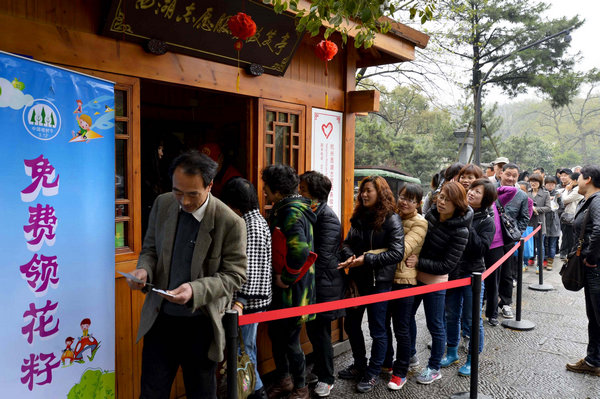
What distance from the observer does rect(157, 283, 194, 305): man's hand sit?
2303 mm

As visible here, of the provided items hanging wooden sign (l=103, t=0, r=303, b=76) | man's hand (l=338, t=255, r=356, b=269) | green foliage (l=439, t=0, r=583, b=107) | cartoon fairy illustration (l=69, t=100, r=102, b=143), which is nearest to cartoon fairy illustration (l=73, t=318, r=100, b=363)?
cartoon fairy illustration (l=69, t=100, r=102, b=143)

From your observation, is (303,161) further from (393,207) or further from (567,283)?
(567,283)

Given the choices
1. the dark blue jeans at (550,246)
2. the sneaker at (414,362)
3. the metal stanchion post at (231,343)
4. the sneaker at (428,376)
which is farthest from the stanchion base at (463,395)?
the dark blue jeans at (550,246)

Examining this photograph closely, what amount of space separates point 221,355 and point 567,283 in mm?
3694

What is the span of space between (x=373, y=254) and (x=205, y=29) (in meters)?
2.31

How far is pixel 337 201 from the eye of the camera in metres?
5.37

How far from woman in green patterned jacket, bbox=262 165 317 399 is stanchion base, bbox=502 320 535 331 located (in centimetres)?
341

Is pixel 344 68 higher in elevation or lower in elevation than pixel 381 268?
higher

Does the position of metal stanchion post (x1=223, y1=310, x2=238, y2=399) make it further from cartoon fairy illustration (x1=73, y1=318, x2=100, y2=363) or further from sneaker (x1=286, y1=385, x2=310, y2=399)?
sneaker (x1=286, y1=385, x2=310, y2=399)

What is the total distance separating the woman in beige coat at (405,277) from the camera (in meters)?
4.27

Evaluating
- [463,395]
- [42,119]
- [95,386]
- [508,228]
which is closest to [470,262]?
[463,395]

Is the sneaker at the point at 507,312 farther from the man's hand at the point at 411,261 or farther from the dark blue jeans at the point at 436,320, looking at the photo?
the man's hand at the point at 411,261

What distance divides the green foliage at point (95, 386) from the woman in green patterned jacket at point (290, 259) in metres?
1.33

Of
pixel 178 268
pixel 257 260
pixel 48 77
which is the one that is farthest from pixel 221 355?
pixel 48 77
